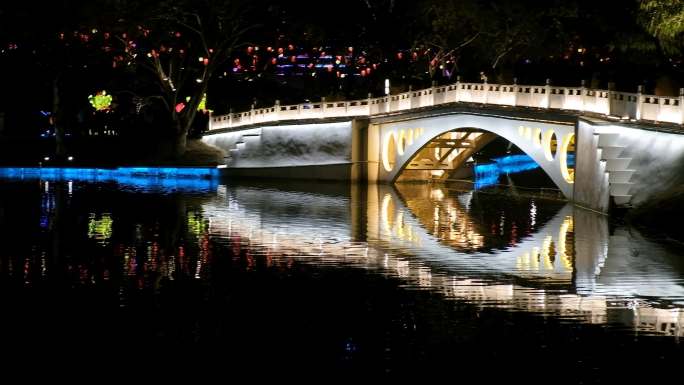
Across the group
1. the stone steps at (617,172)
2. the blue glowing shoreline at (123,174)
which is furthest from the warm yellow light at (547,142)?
the blue glowing shoreline at (123,174)

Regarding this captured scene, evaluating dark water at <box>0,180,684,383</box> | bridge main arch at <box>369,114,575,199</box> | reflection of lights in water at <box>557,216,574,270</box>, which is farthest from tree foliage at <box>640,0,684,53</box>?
reflection of lights in water at <box>557,216,574,270</box>

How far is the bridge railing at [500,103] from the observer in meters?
31.2

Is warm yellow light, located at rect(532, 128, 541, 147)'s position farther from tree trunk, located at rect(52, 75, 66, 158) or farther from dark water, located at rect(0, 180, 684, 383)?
tree trunk, located at rect(52, 75, 66, 158)

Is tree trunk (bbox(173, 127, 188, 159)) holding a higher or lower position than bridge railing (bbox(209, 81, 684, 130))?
lower

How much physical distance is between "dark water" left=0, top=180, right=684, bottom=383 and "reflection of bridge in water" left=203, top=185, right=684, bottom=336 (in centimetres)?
7

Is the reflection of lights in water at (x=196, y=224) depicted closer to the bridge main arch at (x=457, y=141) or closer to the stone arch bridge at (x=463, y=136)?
the stone arch bridge at (x=463, y=136)

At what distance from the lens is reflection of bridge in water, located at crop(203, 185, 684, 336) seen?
703 inches

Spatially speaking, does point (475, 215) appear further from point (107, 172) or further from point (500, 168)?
point (500, 168)

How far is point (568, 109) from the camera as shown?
35.9 meters

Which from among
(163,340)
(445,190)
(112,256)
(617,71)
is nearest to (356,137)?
(445,190)

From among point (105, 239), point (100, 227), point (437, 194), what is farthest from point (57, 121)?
point (105, 239)

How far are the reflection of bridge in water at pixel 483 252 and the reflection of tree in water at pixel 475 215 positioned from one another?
63 mm

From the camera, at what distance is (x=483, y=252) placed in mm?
24484

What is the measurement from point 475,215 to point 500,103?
25.0ft
